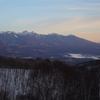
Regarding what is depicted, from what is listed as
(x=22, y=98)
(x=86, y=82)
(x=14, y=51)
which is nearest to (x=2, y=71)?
(x=22, y=98)

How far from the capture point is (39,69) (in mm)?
36219

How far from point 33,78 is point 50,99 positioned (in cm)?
664

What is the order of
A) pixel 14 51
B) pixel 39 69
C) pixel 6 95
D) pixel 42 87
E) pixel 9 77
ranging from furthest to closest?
pixel 14 51 < pixel 39 69 < pixel 9 77 < pixel 42 87 < pixel 6 95

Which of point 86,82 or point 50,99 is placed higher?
point 86,82

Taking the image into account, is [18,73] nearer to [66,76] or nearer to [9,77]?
[9,77]

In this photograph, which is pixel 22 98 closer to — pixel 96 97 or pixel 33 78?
pixel 33 78

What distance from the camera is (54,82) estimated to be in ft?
104

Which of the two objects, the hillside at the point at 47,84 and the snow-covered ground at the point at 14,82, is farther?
the snow-covered ground at the point at 14,82

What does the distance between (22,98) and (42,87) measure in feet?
10.3

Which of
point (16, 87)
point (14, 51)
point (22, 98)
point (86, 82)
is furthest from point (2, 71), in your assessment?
point (14, 51)

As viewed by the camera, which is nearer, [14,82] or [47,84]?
[47,84]

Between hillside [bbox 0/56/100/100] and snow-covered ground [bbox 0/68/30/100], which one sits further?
snow-covered ground [bbox 0/68/30/100]

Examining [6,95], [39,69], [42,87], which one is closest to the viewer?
[6,95]

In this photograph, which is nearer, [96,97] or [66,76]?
[96,97]
